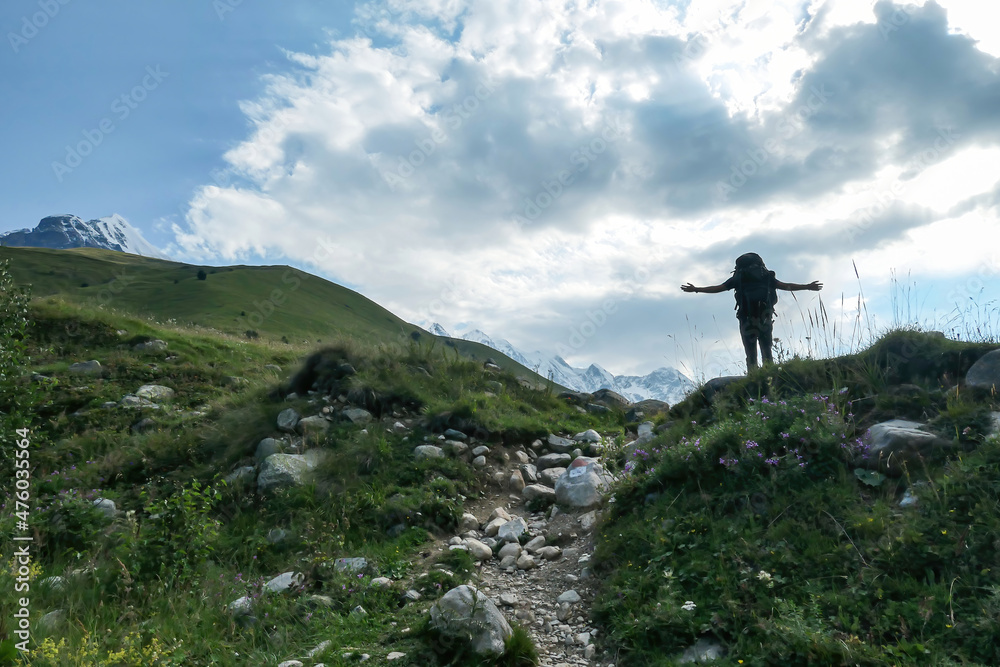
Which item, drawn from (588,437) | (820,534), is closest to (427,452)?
(588,437)

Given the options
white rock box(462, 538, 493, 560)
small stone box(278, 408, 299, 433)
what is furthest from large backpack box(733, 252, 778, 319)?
small stone box(278, 408, 299, 433)

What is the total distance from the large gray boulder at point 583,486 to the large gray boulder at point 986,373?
419 centimetres

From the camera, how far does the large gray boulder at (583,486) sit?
22.9ft

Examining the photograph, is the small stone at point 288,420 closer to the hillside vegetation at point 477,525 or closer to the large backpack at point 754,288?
the hillside vegetation at point 477,525

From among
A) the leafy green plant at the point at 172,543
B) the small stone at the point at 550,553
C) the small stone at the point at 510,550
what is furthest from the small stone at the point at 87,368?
the small stone at the point at 550,553

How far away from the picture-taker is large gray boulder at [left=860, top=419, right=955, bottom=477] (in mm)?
5062

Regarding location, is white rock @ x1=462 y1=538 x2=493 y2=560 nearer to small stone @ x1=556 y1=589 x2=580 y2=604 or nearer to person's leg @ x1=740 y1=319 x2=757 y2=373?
small stone @ x1=556 y1=589 x2=580 y2=604

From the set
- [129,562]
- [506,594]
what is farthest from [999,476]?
[129,562]

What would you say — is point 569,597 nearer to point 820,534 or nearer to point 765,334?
point 820,534

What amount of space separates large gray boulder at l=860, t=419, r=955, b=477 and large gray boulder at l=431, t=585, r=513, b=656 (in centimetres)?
383

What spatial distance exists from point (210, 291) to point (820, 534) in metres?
129

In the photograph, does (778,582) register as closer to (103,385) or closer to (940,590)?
(940,590)

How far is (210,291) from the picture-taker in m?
115

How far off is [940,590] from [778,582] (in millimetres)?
1012
